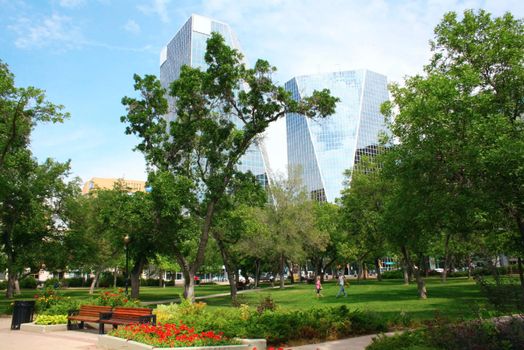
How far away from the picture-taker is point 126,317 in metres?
13.9

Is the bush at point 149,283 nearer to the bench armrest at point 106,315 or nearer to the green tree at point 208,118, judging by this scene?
→ the green tree at point 208,118

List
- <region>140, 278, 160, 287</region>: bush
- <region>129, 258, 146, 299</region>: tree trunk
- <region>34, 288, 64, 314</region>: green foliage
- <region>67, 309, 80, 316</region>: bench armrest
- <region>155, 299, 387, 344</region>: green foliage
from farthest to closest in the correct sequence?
<region>140, 278, 160, 287</region>: bush → <region>129, 258, 146, 299</region>: tree trunk → <region>34, 288, 64, 314</region>: green foliage → <region>67, 309, 80, 316</region>: bench armrest → <region>155, 299, 387, 344</region>: green foliage

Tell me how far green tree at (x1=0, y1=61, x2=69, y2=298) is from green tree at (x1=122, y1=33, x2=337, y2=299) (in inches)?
205

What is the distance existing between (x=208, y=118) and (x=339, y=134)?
125207mm

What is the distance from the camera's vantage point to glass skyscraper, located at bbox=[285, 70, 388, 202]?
14525cm

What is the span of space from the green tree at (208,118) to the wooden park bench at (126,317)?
9795 mm

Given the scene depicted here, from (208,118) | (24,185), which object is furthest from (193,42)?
(208,118)

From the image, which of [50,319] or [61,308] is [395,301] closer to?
[61,308]

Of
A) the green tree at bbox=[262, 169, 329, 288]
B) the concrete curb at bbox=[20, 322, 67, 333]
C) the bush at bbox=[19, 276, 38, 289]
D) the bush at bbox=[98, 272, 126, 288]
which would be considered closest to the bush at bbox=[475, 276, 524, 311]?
the concrete curb at bbox=[20, 322, 67, 333]

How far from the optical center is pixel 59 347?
11.8 meters

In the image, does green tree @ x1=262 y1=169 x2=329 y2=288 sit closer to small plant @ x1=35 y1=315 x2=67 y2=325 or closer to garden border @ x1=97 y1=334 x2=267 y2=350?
small plant @ x1=35 y1=315 x2=67 y2=325

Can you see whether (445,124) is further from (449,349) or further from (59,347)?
(59,347)

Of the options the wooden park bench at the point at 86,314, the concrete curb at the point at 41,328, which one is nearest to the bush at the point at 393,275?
the wooden park bench at the point at 86,314

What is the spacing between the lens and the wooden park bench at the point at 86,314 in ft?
48.8
